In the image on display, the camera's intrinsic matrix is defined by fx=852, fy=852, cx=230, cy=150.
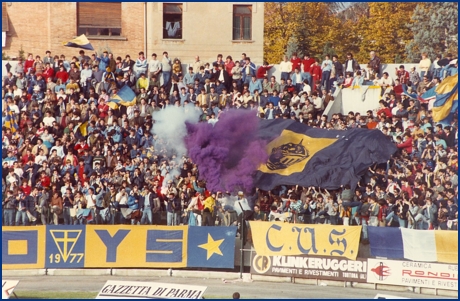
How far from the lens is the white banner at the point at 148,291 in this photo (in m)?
19.1

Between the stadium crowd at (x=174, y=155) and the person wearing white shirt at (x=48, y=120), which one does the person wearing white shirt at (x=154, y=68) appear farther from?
the person wearing white shirt at (x=48, y=120)

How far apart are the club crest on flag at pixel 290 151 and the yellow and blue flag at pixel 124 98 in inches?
212

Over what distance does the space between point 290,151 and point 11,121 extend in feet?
31.8

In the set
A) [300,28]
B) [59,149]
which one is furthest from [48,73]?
[300,28]

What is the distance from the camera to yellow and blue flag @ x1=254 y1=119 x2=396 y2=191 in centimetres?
2536

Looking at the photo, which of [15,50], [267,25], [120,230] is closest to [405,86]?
[120,230]

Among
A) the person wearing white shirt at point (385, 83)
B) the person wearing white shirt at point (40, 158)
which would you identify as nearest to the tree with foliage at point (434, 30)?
the person wearing white shirt at point (385, 83)

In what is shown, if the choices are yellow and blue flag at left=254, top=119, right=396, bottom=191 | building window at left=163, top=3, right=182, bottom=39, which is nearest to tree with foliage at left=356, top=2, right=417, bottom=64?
building window at left=163, top=3, right=182, bottom=39

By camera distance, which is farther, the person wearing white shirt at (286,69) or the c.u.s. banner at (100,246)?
the person wearing white shirt at (286,69)

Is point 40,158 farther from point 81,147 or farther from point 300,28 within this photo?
point 300,28

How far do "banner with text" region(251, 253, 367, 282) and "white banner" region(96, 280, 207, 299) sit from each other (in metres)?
4.26

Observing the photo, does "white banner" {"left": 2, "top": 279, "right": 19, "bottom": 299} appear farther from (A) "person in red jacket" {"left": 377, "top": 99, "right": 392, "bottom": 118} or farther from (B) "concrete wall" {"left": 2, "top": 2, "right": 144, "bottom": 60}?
(B) "concrete wall" {"left": 2, "top": 2, "right": 144, "bottom": 60}

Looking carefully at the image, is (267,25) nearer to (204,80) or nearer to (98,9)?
(98,9)

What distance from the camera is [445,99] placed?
88.4 ft
